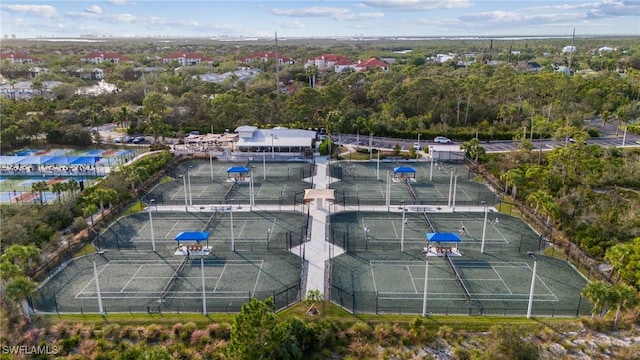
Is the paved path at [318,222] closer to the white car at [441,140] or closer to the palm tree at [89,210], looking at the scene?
the palm tree at [89,210]

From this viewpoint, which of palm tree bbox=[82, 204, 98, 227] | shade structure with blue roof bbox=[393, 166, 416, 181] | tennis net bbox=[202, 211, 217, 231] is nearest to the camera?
palm tree bbox=[82, 204, 98, 227]

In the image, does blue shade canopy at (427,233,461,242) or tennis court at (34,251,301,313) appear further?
blue shade canopy at (427,233,461,242)

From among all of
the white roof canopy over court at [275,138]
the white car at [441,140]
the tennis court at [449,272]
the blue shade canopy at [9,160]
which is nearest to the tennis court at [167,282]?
the tennis court at [449,272]

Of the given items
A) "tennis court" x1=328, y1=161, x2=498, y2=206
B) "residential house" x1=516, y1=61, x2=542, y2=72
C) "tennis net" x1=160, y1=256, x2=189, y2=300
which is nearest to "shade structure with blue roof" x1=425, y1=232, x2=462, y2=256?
"tennis court" x1=328, y1=161, x2=498, y2=206

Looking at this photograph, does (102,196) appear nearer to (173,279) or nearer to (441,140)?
(173,279)

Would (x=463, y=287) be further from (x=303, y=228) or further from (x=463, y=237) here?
(x=303, y=228)

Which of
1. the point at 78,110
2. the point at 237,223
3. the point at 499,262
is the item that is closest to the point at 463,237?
the point at 499,262

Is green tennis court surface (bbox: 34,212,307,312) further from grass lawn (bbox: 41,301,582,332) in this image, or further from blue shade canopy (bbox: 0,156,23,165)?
blue shade canopy (bbox: 0,156,23,165)

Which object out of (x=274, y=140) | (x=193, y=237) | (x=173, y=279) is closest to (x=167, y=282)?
(x=173, y=279)
